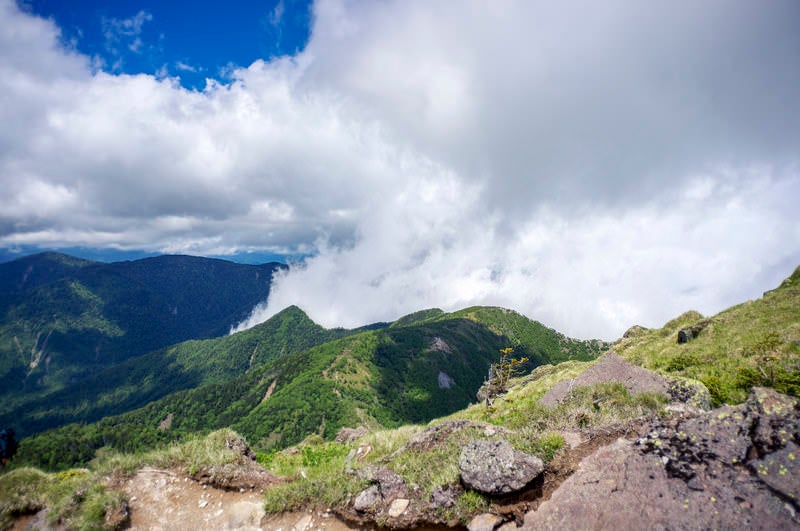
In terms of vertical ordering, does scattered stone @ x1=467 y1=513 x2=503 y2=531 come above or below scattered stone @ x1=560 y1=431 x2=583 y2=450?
below

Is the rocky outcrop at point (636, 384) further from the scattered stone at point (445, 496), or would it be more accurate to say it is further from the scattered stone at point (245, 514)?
the scattered stone at point (245, 514)

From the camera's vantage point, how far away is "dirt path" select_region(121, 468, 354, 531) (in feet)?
27.9

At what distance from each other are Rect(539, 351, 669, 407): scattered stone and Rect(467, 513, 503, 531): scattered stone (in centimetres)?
765

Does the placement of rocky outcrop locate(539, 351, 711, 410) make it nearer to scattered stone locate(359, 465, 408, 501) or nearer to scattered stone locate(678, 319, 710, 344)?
scattered stone locate(359, 465, 408, 501)

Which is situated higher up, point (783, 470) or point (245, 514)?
point (783, 470)

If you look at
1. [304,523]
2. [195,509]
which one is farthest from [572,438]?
[195,509]

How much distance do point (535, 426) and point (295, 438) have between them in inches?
6567

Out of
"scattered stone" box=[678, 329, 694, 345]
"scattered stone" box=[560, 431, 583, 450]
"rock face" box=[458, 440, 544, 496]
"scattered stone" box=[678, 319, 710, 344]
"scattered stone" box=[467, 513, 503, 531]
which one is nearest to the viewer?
"scattered stone" box=[467, 513, 503, 531]

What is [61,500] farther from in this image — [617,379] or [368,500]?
[617,379]

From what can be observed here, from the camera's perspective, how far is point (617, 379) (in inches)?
540

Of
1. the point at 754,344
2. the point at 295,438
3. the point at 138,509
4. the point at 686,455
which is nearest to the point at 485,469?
the point at 686,455

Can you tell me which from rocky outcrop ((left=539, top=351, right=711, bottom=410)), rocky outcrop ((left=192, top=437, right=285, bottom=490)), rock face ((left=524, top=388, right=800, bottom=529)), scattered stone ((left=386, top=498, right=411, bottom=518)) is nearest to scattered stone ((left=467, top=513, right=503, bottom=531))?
rock face ((left=524, top=388, right=800, bottom=529))

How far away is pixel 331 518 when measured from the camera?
8484mm

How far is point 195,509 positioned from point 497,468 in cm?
862
